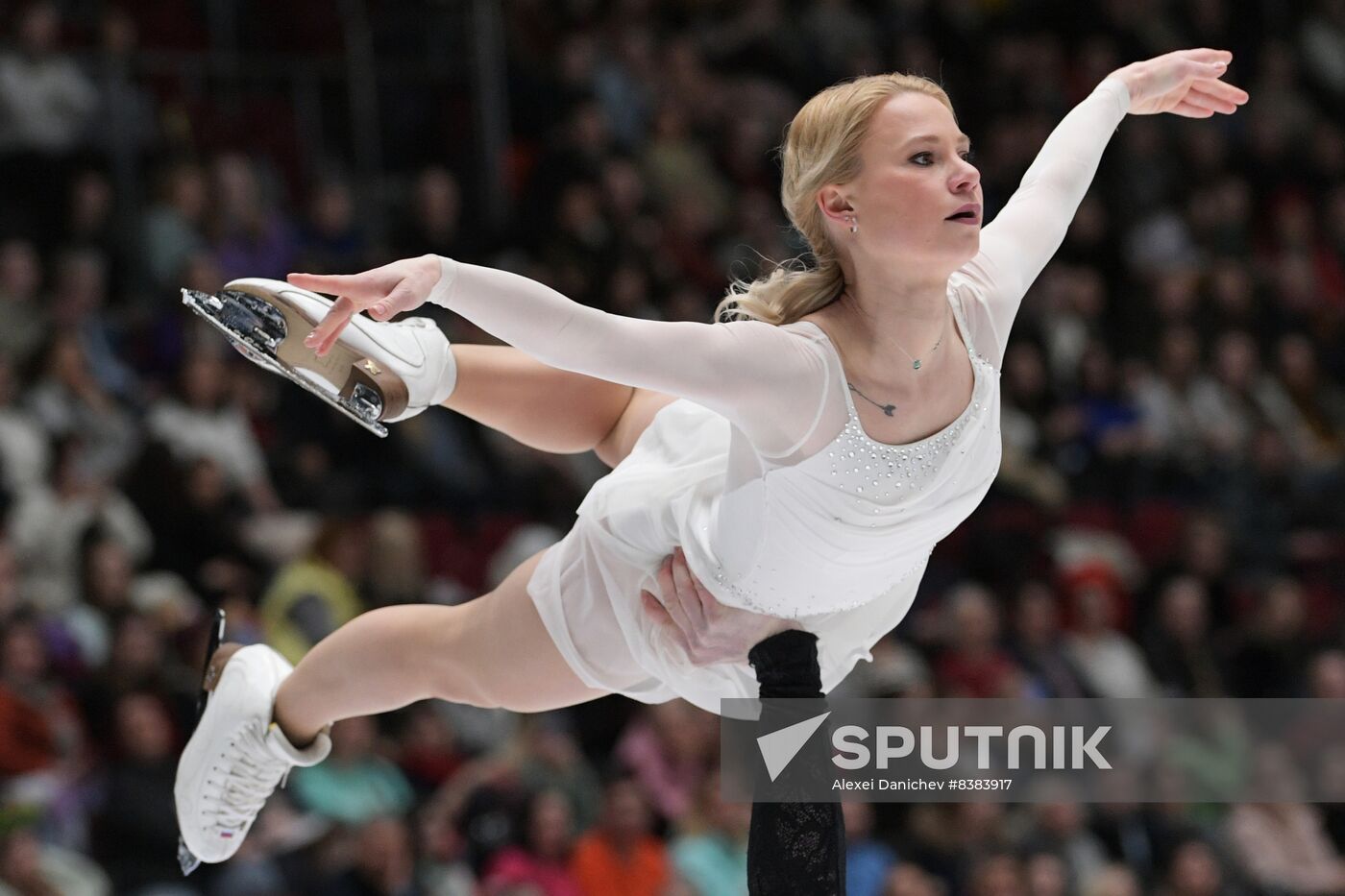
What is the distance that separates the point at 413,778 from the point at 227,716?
259 centimetres

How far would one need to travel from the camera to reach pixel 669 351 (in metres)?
3.16

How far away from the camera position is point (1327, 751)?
7.72 m

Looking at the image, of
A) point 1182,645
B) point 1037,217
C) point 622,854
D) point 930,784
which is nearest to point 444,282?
point 1037,217

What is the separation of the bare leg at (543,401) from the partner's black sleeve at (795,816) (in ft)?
2.15

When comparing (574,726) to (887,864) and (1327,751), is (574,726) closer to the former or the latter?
(887,864)

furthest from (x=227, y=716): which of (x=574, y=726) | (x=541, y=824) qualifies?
(x=574, y=726)

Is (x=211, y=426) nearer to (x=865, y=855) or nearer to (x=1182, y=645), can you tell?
(x=865, y=855)

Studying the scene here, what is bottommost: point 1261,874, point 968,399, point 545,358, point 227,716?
point 1261,874

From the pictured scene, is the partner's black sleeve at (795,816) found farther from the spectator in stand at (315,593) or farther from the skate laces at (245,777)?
the spectator in stand at (315,593)

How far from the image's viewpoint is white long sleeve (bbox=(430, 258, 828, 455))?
3.07m

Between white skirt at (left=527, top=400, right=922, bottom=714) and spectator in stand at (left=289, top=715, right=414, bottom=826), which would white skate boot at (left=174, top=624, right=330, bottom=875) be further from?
spectator in stand at (left=289, top=715, right=414, bottom=826)

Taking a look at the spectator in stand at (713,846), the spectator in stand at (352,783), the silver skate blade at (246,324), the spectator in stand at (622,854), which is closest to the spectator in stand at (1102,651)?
the spectator in stand at (713,846)

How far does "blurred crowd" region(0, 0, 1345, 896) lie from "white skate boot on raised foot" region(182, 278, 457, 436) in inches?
106

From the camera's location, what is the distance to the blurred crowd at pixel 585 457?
6.46 meters
